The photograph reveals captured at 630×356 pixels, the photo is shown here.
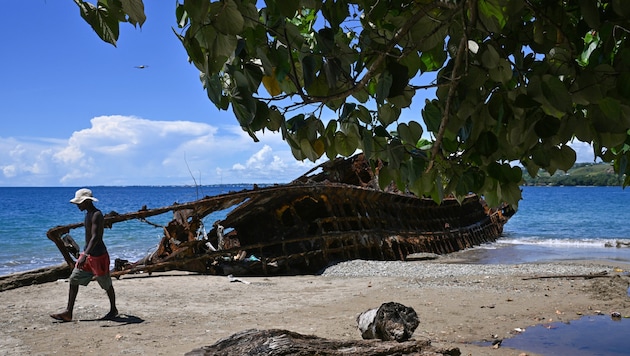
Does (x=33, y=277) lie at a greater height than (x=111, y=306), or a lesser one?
greater

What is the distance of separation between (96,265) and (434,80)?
21.5ft

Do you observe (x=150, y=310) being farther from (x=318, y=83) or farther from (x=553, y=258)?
(x=553, y=258)

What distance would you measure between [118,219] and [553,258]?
1442cm

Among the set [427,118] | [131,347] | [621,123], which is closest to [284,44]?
[427,118]

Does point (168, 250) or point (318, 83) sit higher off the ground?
point (318, 83)

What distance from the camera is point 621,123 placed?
223 cm

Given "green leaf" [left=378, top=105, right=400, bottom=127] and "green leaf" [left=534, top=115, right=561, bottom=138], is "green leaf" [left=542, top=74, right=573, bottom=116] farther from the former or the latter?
"green leaf" [left=378, top=105, right=400, bottom=127]

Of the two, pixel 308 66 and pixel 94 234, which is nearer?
pixel 308 66

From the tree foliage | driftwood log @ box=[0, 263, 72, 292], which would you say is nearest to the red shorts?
driftwood log @ box=[0, 263, 72, 292]

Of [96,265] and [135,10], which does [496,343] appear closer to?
[96,265]

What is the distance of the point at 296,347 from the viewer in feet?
13.4

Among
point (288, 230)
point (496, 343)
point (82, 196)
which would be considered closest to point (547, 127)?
point (496, 343)

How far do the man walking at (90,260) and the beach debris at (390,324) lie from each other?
14.2 feet

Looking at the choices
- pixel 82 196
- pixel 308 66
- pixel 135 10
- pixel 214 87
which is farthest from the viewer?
pixel 82 196
